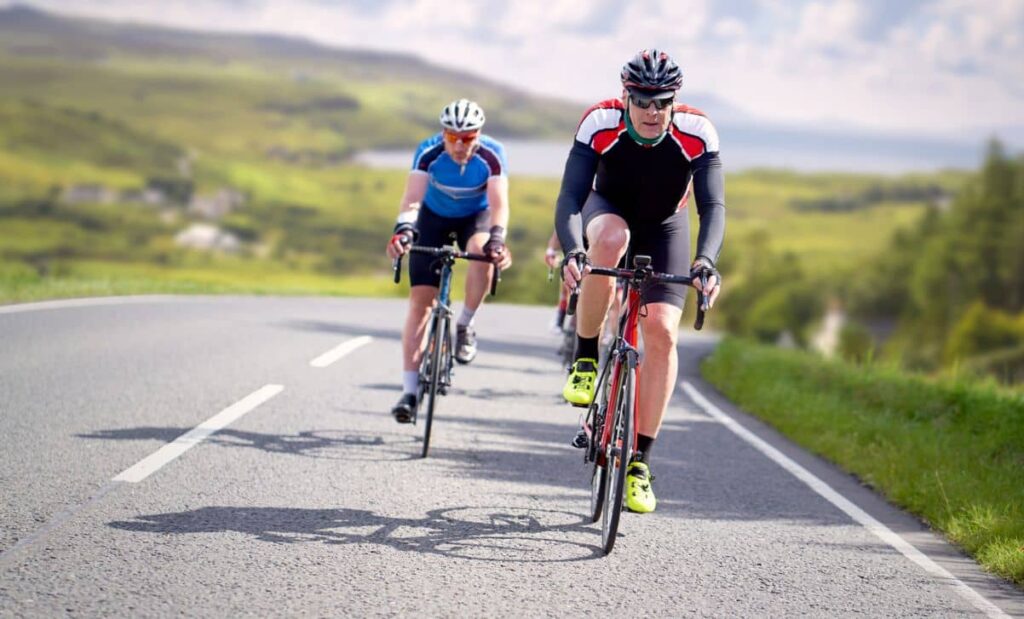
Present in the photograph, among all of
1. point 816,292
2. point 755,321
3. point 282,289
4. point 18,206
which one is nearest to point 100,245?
point 18,206

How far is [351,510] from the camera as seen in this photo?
18.0 ft

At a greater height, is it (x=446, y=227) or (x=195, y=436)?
(x=446, y=227)

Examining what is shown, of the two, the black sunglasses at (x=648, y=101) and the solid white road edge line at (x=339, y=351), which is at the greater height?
the black sunglasses at (x=648, y=101)

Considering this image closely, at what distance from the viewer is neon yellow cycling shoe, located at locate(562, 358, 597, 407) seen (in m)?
5.79

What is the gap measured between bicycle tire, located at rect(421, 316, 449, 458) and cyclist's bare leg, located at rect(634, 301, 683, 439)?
1.97 meters

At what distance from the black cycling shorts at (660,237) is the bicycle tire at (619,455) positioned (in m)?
0.54

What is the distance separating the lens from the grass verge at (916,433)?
6.10 metres

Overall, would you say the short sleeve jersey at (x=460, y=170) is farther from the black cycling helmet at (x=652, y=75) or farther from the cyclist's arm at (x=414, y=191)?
the black cycling helmet at (x=652, y=75)

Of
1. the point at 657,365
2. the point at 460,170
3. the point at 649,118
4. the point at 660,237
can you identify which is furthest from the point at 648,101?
the point at 460,170

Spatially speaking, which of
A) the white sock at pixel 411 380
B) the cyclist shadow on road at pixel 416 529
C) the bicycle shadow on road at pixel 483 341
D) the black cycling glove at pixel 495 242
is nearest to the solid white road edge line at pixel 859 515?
the cyclist shadow on road at pixel 416 529

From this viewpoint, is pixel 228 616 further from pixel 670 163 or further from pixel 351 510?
pixel 670 163

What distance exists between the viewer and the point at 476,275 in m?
7.79

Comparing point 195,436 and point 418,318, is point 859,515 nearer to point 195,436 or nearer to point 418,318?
point 418,318

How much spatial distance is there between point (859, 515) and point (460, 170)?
3290 mm
